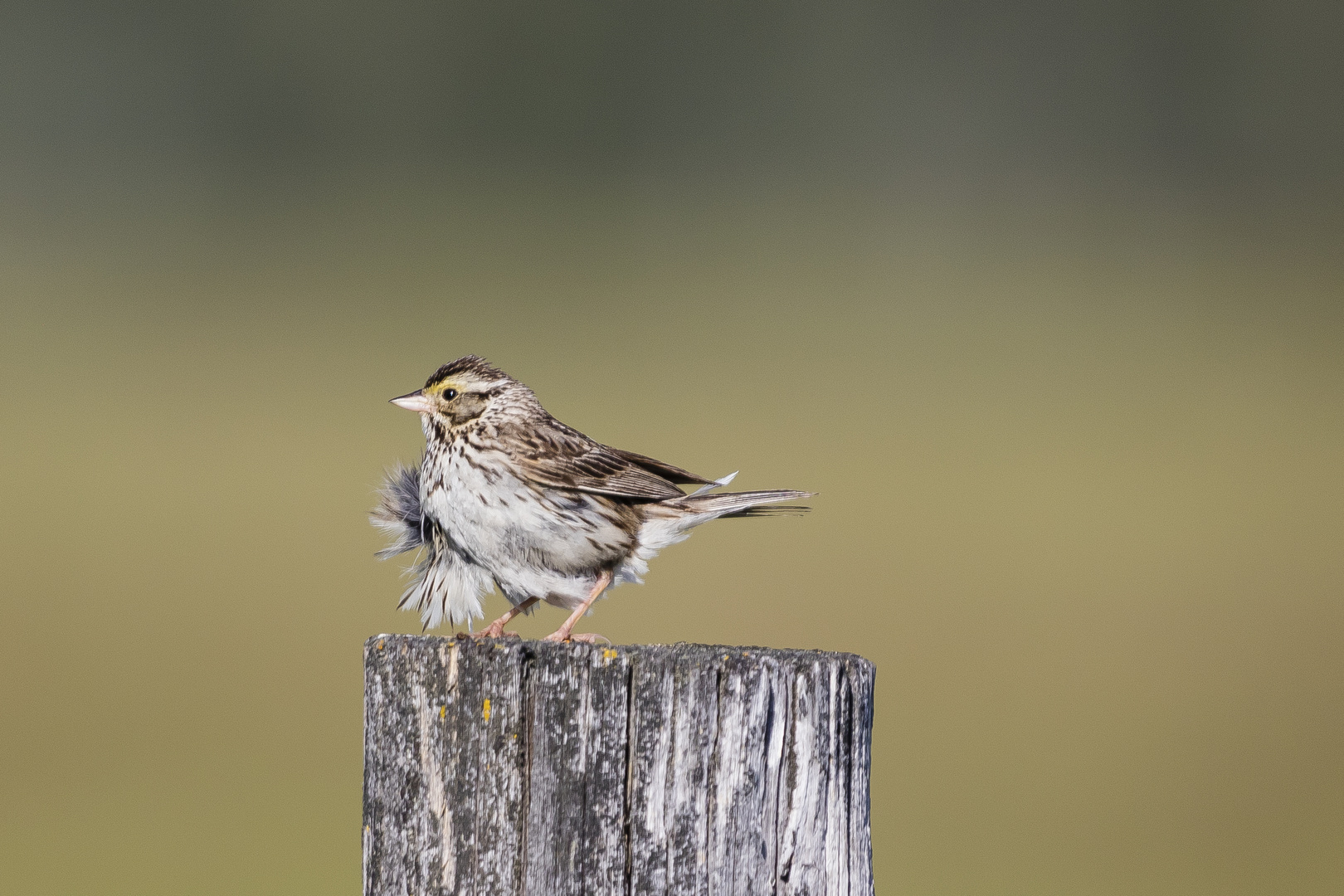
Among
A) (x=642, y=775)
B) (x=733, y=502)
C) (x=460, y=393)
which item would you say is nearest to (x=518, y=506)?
(x=460, y=393)

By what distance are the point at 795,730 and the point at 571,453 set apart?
2.52 metres

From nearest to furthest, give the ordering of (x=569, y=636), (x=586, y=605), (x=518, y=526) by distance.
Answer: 1. (x=569, y=636)
2. (x=518, y=526)
3. (x=586, y=605)

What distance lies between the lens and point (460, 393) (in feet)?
17.7

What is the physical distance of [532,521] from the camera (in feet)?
16.6

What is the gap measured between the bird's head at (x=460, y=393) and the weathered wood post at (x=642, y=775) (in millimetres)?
2395

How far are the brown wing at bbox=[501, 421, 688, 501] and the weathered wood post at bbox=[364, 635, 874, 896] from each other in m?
2.12

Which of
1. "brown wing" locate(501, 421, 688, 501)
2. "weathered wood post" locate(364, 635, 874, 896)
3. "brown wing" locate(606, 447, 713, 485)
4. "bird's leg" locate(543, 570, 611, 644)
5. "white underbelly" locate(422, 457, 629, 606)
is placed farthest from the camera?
"brown wing" locate(606, 447, 713, 485)

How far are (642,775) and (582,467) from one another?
2.43 meters

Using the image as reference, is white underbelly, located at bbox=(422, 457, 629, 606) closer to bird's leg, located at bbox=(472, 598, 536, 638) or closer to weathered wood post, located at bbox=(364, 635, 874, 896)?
bird's leg, located at bbox=(472, 598, 536, 638)

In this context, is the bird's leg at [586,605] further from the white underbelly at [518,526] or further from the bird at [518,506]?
the white underbelly at [518,526]

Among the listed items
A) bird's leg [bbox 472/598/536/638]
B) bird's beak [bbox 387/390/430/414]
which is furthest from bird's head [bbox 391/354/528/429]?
bird's leg [bbox 472/598/536/638]

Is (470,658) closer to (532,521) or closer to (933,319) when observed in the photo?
(532,521)

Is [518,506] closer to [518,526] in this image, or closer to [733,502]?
[518,526]

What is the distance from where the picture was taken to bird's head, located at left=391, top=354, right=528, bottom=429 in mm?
5363
